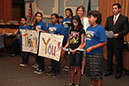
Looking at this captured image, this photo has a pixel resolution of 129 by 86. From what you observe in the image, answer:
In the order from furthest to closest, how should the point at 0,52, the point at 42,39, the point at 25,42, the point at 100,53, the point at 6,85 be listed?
1. the point at 0,52
2. the point at 25,42
3. the point at 42,39
4. the point at 6,85
5. the point at 100,53

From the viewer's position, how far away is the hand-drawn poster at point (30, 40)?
4395mm

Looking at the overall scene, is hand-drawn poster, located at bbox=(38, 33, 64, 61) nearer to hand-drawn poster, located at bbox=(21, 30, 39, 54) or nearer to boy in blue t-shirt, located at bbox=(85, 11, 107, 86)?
hand-drawn poster, located at bbox=(21, 30, 39, 54)

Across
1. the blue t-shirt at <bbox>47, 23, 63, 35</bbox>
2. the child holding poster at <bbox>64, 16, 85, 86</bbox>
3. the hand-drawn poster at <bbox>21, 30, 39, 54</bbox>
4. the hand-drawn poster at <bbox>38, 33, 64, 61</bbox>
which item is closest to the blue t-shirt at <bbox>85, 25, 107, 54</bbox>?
the child holding poster at <bbox>64, 16, 85, 86</bbox>

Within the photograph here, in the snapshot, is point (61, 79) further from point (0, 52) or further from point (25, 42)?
point (0, 52)

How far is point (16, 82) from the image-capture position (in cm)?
359

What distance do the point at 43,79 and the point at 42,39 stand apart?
959 mm

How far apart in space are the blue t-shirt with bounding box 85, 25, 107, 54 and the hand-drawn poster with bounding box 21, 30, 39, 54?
2.00 meters

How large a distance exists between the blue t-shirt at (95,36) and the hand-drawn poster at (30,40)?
6.57ft

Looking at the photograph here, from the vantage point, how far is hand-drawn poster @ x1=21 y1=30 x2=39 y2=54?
173 inches

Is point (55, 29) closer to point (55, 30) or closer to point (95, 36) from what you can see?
point (55, 30)

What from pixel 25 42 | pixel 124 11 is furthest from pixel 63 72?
pixel 124 11

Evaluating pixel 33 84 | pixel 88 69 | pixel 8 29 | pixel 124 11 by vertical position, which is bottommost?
pixel 33 84

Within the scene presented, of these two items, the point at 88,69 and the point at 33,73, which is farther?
the point at 33,73

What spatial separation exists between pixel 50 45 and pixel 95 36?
159 centimetres
